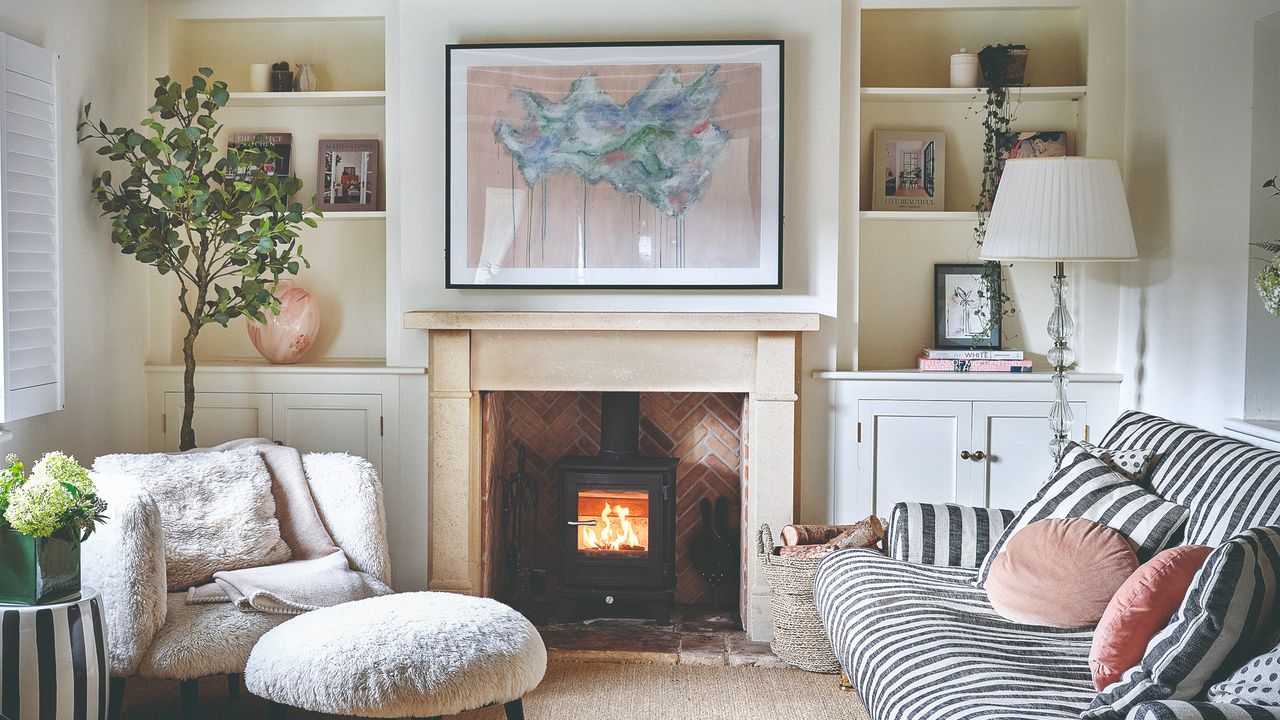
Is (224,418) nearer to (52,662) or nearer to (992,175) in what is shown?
(52,662)

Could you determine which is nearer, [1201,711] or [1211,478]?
[1201,711]

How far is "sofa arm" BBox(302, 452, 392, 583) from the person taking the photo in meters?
3.25

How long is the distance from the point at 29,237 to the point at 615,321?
5.95 ft

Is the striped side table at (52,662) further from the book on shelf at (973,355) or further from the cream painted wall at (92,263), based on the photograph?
the book on shelf at (973,355)

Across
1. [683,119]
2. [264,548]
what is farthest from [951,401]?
[264,548]

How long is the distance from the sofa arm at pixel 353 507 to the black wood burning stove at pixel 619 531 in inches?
33.2

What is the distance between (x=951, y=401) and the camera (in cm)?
379

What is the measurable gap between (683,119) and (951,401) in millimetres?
1367

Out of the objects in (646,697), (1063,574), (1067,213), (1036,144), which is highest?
(1036,144)

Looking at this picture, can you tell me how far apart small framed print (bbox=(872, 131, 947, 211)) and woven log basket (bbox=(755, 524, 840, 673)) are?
1.42 meters

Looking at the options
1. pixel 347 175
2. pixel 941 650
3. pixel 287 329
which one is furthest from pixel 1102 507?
pixel 347 175

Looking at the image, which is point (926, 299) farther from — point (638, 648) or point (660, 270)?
point (638, 648)

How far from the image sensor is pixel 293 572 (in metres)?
3.06

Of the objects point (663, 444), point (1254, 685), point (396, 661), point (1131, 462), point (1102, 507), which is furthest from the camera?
point (663, 444)
